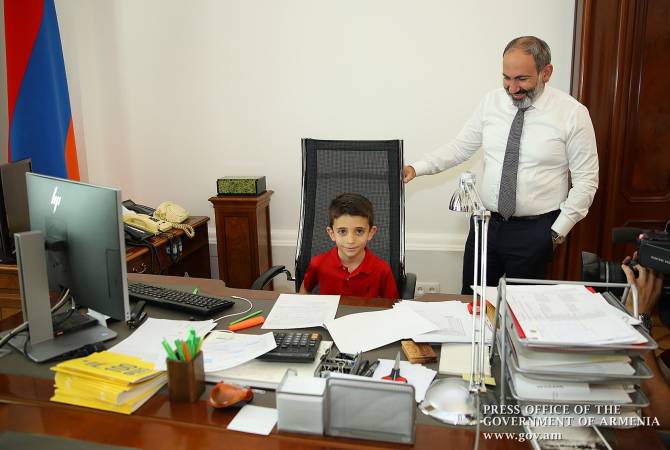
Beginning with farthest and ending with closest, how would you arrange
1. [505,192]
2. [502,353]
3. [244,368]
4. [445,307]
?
[505,192] < [445,307] < [244,368] < [502,353]

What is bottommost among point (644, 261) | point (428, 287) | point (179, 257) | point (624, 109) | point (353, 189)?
point (428, 287)

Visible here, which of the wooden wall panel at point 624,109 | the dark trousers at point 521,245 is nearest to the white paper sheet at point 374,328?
the dark trousers at point 521,245

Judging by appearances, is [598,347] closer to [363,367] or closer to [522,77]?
[363,367]

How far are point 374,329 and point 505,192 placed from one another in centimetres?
114

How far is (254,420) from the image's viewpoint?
996 millimetres

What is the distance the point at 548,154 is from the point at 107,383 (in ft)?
6.08

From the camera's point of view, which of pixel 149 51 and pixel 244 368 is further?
pixel 149 51

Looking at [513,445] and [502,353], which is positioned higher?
Answer: [502,353]

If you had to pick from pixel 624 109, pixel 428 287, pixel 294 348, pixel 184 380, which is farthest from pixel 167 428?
pixel 624 109

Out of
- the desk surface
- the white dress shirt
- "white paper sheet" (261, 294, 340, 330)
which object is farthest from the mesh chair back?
the desk surface

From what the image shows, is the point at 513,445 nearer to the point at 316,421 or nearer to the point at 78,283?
the point at 316,421

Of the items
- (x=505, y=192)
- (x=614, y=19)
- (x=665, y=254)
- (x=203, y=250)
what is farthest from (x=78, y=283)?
(x=614, y=19)

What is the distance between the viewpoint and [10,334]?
1.33 meters

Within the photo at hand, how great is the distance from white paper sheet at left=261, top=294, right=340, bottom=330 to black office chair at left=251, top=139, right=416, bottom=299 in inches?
15.4
